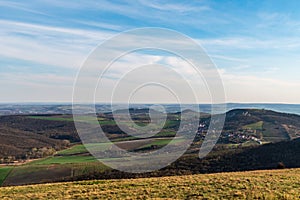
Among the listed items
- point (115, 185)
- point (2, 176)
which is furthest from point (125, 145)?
point (115, 185)

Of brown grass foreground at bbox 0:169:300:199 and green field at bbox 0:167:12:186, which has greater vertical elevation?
brown grass foreground at bbox 0:169:300:199

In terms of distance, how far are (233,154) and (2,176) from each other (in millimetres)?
58517

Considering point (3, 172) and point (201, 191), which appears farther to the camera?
point (3, 172)

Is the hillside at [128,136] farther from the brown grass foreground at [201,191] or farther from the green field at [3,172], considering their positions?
the brown grass foreground at [201,191]

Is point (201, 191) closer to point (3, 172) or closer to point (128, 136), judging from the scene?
point (3, 172)

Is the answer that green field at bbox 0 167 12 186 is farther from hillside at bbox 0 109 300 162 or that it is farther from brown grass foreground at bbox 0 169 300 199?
brown grass foreground at bbox 0 169 300 199

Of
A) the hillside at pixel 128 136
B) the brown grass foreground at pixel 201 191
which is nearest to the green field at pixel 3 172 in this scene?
the hillside at pixel 128 136

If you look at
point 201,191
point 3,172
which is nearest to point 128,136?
point 3,172

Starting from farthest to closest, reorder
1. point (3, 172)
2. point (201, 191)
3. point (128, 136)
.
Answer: point (128, 136), point (3, 172), point (201, 191)

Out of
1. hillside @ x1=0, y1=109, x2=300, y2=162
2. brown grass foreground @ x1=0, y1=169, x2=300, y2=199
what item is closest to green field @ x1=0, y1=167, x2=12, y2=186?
hillside @ x1=0, y1=109, x2=300, y2=162

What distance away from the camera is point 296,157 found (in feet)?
195

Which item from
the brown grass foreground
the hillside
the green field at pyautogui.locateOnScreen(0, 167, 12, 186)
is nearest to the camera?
the brown grass foreground

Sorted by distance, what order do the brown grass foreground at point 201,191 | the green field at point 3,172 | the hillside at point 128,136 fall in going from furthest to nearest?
the hillside at point 128,136, the green field at point 3,172, the brown grass foreground at point 201,191

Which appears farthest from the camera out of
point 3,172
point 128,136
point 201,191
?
point 128,136
